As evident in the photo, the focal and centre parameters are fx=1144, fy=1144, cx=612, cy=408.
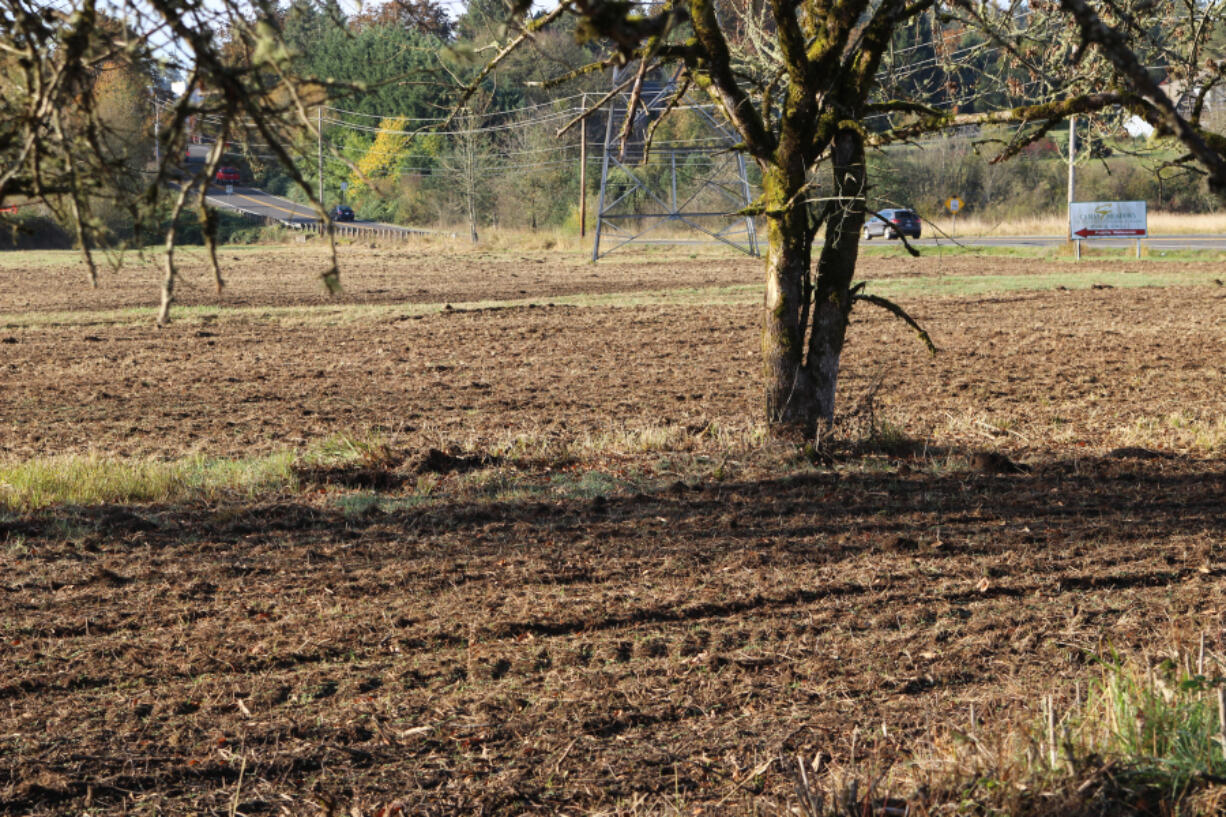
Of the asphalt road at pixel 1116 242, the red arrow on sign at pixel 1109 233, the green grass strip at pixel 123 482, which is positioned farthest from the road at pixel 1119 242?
the green grass strip at pixel 123 482

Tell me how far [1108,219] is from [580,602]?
3082 cm

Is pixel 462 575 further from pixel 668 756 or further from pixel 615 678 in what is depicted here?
pixel 668 756

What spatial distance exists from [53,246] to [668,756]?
57949 millimetres

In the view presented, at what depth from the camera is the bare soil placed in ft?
14.0

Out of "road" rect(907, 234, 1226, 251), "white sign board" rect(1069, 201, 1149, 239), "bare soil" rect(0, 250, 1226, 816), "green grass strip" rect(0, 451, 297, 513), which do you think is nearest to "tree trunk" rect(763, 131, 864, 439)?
"bare soil" rect(0, 250, 1226, 816)

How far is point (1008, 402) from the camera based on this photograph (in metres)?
12.2

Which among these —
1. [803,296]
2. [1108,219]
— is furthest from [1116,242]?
[803,296]

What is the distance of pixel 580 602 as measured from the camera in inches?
237

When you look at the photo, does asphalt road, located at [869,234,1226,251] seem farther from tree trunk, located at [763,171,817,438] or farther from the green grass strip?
the green grass strip

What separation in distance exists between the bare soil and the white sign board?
2094cm

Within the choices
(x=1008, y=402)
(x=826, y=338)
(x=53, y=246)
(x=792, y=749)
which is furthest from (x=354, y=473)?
(x=53, y=246)

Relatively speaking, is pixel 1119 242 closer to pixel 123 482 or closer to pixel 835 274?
pixel 835 274

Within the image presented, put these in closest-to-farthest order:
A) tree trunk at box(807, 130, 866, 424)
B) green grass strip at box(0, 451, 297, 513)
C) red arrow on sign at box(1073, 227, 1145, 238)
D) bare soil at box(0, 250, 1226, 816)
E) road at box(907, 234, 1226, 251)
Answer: bare soil at box(0, 250, 1226, 816)
green grass strip at box(0, 451, 297, 513)
tree trunk at box(807, 130, 866, 424)
red arrow on sign at box(1073, 227, 1145, 238)
road at box(907, 234, 1226, 251)

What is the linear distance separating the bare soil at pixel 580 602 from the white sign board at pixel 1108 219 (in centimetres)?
2094
